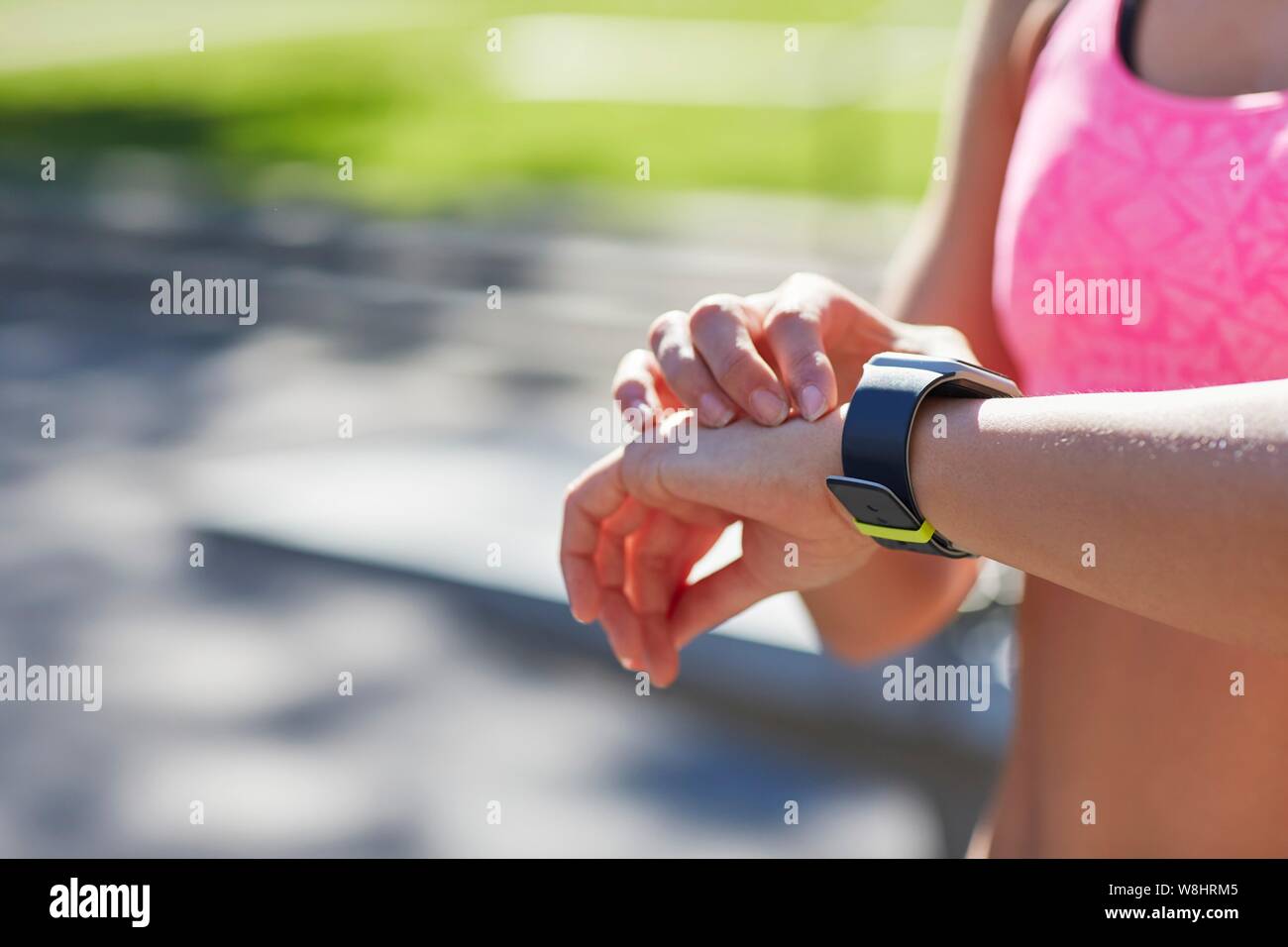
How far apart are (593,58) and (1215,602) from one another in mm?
15932

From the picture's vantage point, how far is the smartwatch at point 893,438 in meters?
Answer: 1.20

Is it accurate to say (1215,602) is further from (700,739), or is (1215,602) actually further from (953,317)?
(700,739)

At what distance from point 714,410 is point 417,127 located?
13.5 metres

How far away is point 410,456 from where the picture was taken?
6.10 meters

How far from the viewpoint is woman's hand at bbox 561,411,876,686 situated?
1312 mm

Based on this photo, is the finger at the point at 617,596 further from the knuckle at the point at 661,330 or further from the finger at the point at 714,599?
the knuckle at the point at 661,330

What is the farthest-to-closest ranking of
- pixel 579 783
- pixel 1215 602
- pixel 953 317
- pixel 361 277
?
1. pixel 361 277
2. pixel 579 783
3. pixel 953 317
4. pixel 1215 602

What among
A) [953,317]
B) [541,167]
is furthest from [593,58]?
[953,317]

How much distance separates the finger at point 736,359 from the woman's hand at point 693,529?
0.08 feet

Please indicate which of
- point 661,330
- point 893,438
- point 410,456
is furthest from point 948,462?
point 410,456

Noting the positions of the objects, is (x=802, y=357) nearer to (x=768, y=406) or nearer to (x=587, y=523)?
(x=768, y=406)

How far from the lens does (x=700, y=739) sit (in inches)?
169

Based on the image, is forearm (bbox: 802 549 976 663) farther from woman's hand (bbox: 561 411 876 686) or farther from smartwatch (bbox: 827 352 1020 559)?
smartwatch (bbox: 827 352 1020 559)

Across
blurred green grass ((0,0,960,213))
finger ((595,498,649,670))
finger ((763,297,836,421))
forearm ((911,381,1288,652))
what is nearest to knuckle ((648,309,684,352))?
finger ((763,297,836,421))
